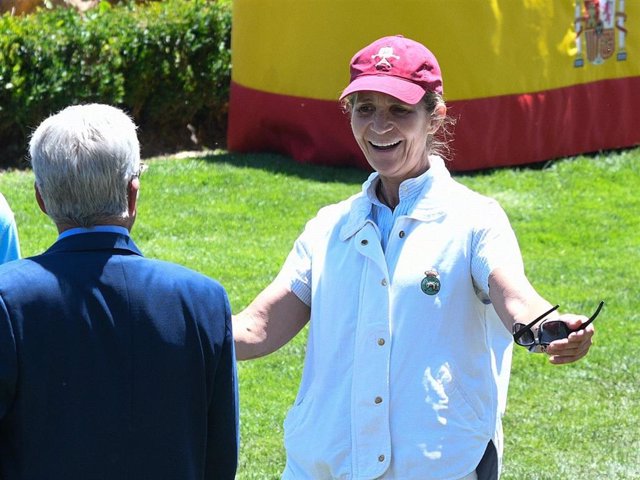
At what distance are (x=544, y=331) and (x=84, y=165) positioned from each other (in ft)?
3.71

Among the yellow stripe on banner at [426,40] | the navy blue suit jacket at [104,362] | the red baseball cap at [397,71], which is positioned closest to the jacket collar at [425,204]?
the red baseball cap at [397,71]

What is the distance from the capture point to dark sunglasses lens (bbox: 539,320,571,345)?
2.89 metres

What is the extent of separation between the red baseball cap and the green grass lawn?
276 centimetres

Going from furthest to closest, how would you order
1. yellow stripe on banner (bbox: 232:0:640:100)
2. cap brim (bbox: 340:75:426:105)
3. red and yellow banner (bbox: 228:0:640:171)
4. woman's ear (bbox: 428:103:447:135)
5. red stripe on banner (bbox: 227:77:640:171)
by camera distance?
red stripe on banner (bbox: 227:77:640:171) → red and yellow banner (bbox: 228:0:640:171) → yellow stripe on banner (bbox: 232:0:640:100) → woman's ear (bbox: 428:103:447:135) → cap brim (bbox: 340:75:426:105)

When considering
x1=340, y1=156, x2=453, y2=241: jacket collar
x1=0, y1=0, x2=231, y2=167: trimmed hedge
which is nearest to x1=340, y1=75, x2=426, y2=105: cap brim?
x1=340, y1=156, x2=453, y2=241: jacket collar

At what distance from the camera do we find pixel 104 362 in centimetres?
265

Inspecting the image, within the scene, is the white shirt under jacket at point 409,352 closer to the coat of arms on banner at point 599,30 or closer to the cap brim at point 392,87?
the cap brim at point 392,87

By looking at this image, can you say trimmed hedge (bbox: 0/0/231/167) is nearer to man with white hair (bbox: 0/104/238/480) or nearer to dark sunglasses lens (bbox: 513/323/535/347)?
man with white hair (bbox: 0/104/238/480)

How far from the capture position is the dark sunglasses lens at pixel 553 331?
2891 mm

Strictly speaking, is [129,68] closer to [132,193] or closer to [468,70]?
[468,70]

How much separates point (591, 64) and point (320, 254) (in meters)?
9.27

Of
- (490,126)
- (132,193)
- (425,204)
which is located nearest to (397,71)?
(425,204)

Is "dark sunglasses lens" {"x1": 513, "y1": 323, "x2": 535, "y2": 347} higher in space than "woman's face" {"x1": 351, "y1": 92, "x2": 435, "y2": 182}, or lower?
lower

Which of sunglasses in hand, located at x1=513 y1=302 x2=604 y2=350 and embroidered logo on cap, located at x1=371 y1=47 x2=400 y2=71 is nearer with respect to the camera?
sunglasses in hand, located at x1=513 y1=302 x2=604 y2=350
